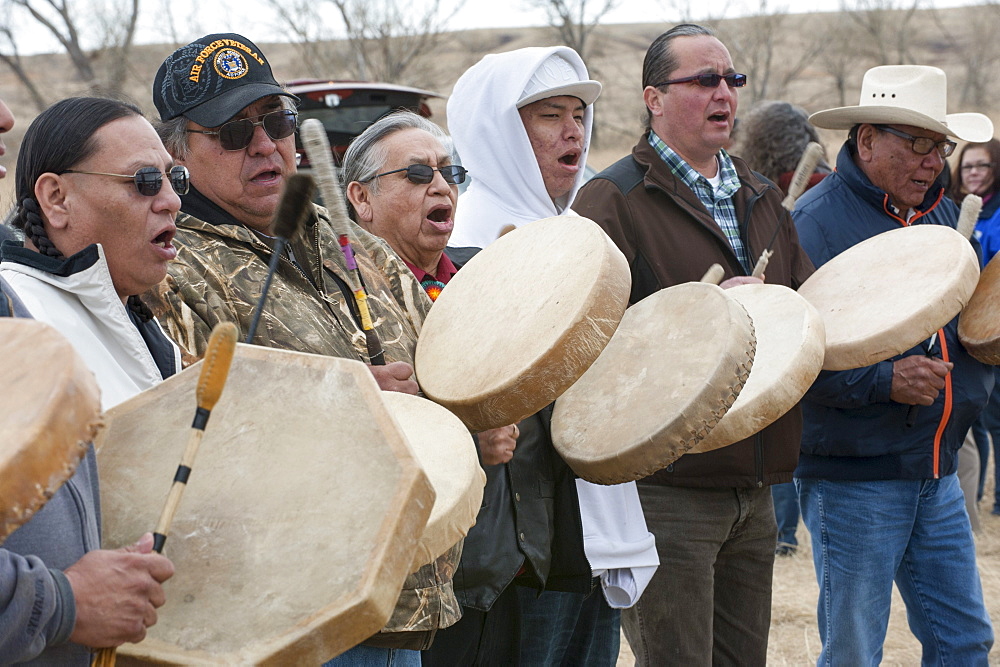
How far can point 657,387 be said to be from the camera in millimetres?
2457

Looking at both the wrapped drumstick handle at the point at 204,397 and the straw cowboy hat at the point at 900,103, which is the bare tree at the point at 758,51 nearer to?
the straw cowboy hat at the point at 900,103

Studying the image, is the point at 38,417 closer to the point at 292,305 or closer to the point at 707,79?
the point at 292,305

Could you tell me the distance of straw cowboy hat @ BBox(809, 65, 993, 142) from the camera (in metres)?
3.78

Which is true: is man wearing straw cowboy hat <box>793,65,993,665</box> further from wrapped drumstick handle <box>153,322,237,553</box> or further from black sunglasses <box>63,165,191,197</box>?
wrapped drumstick handle <box>153,322,237,553</box>

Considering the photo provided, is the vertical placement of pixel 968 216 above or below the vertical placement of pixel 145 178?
below

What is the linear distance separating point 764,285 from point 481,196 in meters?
0.94

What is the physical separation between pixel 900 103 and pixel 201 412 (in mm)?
3160

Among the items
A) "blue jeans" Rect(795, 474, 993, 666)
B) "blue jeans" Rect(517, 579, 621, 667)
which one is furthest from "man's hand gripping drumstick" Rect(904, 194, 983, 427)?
"blue jeans" Rect(517, 579, 621, 667)

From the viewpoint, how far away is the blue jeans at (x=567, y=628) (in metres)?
2.96

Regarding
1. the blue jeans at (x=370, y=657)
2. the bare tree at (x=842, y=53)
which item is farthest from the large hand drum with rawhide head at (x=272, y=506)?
the bare tree at (x=842, y=53)

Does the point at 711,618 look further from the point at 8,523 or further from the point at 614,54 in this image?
the point at 614,54

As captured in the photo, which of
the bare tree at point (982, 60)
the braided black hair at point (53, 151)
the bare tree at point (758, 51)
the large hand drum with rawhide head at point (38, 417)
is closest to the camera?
the large hand drum with rawhide head at point (38, 417)

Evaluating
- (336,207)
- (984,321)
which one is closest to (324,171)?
(336,207)

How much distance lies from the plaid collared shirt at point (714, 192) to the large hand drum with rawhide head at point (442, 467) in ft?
5.45
